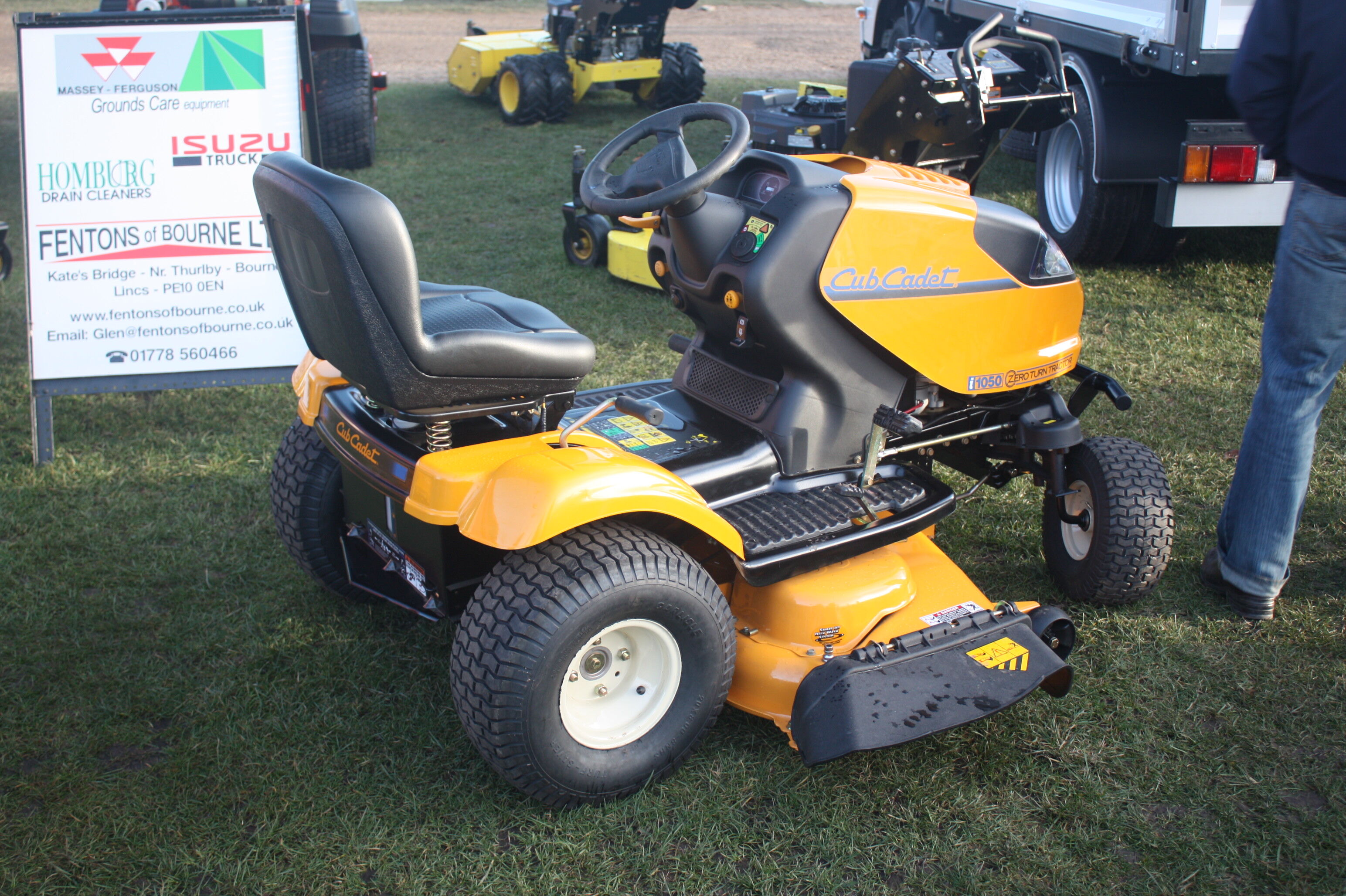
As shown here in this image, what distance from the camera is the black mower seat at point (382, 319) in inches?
85.5

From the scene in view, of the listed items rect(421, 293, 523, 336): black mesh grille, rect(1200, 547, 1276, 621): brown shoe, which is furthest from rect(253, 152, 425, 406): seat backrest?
rect(1200, 547, 1276, 621): brown shoe

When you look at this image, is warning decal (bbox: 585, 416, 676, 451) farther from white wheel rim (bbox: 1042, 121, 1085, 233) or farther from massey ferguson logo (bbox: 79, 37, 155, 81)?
white wheel rim (bbox: 1042, 121, 1085, 233)

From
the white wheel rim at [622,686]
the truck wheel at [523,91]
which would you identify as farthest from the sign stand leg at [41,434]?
the truck wheel at [523,91]

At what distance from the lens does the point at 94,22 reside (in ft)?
13.1

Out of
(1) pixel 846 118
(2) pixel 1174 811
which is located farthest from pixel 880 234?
(1) pixel 846 118

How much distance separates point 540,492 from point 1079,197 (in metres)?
4.85

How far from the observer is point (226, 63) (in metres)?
4.15

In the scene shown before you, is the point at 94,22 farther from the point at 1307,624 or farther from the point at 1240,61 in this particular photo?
the point at 1307,624

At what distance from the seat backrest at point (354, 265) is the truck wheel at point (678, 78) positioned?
834cm

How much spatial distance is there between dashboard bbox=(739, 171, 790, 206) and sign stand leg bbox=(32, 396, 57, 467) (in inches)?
104

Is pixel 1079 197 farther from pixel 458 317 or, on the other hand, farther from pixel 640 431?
pixel 458 317

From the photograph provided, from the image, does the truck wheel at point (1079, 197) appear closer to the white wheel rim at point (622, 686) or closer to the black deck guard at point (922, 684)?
the black deck guard at point (922, 684)

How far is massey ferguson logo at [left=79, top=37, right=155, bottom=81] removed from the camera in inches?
159

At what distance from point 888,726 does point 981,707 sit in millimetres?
230
